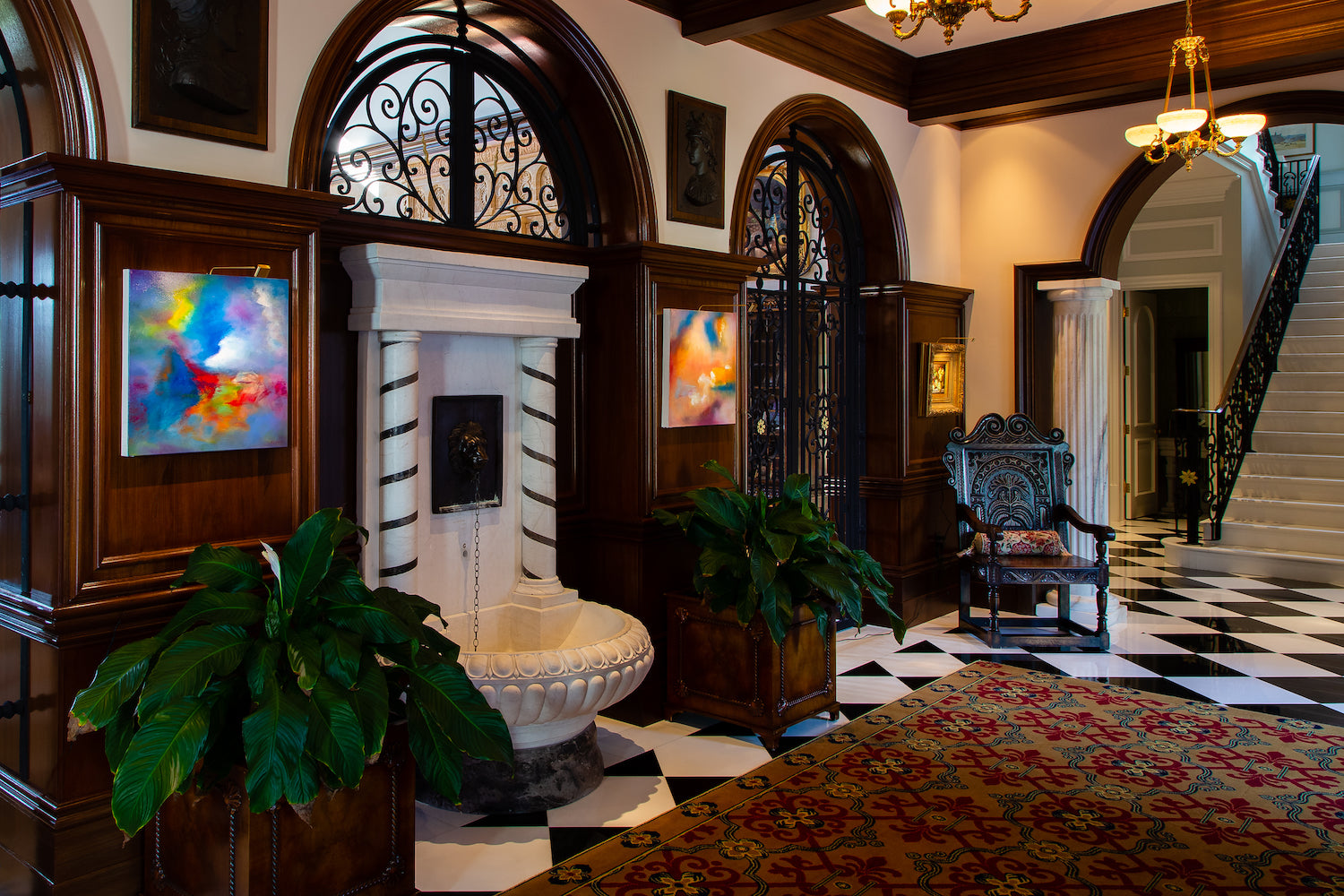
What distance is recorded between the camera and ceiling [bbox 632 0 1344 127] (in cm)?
546

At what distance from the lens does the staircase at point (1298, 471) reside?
337 inches

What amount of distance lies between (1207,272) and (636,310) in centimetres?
869

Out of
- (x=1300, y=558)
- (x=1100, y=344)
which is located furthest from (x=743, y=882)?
(x=1300, y=558)

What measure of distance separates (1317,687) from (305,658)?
210 inches

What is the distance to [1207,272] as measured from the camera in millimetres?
11109

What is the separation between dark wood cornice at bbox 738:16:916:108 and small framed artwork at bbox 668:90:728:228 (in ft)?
2.02

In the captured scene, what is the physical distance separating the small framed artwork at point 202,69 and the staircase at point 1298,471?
838 cm

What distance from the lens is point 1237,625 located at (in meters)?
6.86

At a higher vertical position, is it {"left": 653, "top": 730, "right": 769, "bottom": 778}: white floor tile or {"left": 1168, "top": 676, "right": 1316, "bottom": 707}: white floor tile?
{"left": 1168, "top": 676, "right": 1316, "bottom": 707}: white floor tile

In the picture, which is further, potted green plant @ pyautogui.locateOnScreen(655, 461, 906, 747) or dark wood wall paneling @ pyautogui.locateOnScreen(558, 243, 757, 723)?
dark wood wall paneling @ pyautogui.locateOnScreen(558, 243, 757, 723)

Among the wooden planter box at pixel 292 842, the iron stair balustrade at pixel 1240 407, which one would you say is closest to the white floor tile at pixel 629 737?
the wooden planter box at pixel 292 842

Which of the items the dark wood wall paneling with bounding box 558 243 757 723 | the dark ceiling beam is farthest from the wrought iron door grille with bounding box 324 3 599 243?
the dark ceiling beam

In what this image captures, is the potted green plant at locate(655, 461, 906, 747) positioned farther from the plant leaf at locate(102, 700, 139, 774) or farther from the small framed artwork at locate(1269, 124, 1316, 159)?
the small framed artwork at locate(1269, 124, 1316, 159)

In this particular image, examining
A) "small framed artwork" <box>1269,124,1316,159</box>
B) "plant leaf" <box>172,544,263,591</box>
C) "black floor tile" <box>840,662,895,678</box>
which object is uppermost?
"small framed artwork" <box>1269,124,1316,159</box>
